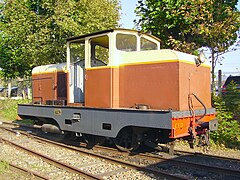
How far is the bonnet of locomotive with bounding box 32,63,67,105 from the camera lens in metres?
9.14

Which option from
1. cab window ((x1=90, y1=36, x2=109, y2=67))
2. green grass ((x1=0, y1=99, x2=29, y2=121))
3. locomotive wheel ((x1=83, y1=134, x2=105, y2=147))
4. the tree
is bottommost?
locomotive wheel ((x1=83, y1=134, x2=105, y2=147))

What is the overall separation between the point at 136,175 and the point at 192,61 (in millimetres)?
2930

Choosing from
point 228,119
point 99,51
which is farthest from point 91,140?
point 228,119

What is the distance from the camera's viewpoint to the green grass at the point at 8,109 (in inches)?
666

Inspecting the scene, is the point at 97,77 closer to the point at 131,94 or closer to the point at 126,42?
the point at 131,94

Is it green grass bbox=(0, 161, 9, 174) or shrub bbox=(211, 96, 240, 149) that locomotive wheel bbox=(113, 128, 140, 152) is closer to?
green grass bbox=(0, 161, 9, 174)

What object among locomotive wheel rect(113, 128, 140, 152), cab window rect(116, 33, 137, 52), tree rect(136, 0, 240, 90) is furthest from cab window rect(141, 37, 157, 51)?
locomotive wheel rect(113, 128, 140, 152)

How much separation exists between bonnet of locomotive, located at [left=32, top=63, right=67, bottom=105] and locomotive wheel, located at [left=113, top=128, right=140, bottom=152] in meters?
2.12

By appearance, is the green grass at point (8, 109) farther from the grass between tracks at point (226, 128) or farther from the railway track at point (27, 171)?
the grass between tracks at point (226, 128)

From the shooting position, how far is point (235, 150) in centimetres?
808

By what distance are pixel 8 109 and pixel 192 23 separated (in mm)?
14074

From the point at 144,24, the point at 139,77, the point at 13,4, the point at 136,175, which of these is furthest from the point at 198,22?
the point at 13,4

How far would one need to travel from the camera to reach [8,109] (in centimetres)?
1912

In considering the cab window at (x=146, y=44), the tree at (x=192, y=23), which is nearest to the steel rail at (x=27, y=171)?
the cab window at (x=146, y=44)
